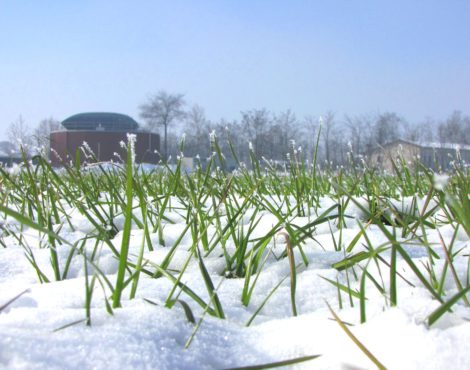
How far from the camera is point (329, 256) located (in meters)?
1.19

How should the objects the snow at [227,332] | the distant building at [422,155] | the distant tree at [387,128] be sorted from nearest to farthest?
1. the snow at [227,332]
2. the distant building at [422,155]
3. the distant tree at [387,128]

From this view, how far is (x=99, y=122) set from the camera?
55344 mm

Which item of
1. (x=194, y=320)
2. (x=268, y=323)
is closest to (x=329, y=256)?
(x=268, y=323)

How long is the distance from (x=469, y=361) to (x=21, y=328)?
550mm

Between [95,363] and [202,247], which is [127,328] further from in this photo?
[202,247]

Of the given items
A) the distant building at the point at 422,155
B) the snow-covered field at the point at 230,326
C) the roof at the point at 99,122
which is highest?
the roof at the point at 99,122

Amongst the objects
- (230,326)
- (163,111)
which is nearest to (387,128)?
Result: (163,111)

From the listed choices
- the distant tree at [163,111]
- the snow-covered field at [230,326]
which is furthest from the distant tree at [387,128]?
the snow-covered field at [230,326]

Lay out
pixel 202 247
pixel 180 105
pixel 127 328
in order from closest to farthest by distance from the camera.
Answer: pixel 127 328
pixel 202 247
pixel 180 105

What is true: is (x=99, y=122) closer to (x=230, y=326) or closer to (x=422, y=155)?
(x=422, y=155)

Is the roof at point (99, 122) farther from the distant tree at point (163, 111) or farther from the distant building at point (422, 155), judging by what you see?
the distant building at point (422, 155)

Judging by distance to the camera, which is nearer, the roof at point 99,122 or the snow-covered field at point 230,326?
the snow-covered field at point 230,326

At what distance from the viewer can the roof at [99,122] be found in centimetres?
5569

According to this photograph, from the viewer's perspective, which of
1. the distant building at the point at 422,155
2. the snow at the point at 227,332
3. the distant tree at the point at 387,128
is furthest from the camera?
the distant tree at the point at 387,128
